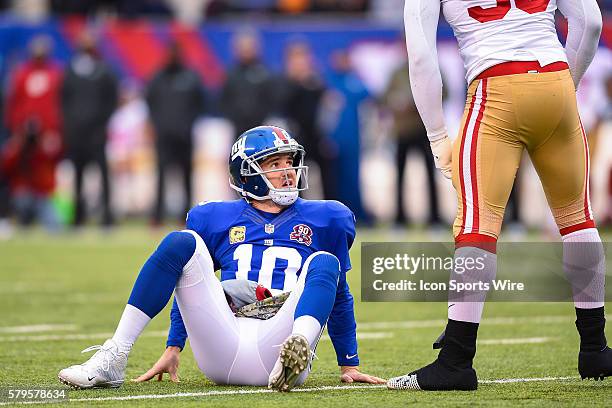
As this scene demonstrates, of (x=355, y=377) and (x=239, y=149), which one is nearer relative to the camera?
(x=355, y=377)

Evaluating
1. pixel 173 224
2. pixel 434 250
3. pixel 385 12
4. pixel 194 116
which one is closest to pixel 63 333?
pixel 434 250

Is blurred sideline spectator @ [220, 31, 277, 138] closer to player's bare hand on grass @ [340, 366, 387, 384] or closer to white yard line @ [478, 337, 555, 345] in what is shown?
white yard line @ [478, 337, 555, 345]

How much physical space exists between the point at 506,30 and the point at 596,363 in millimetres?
1336

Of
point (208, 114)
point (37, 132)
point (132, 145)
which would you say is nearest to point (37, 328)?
point (37, 132)

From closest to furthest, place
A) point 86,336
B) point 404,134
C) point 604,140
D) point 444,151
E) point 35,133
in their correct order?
point 444,151
point 86,336
point 404,134
point 604,140
point 35,133

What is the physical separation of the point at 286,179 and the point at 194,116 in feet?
31.6

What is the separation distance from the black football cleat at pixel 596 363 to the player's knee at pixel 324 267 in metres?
1.05

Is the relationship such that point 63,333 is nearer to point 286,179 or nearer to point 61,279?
point 286,179

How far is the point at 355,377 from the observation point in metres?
5.18

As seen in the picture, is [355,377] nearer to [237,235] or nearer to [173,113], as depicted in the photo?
[237,235]

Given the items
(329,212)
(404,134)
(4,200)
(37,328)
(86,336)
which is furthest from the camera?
(4,200)

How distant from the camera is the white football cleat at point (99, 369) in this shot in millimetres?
4789

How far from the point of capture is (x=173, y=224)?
15914 mm

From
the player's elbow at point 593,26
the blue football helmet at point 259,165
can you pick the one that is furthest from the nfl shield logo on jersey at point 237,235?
the player's elbow at point 593,26
